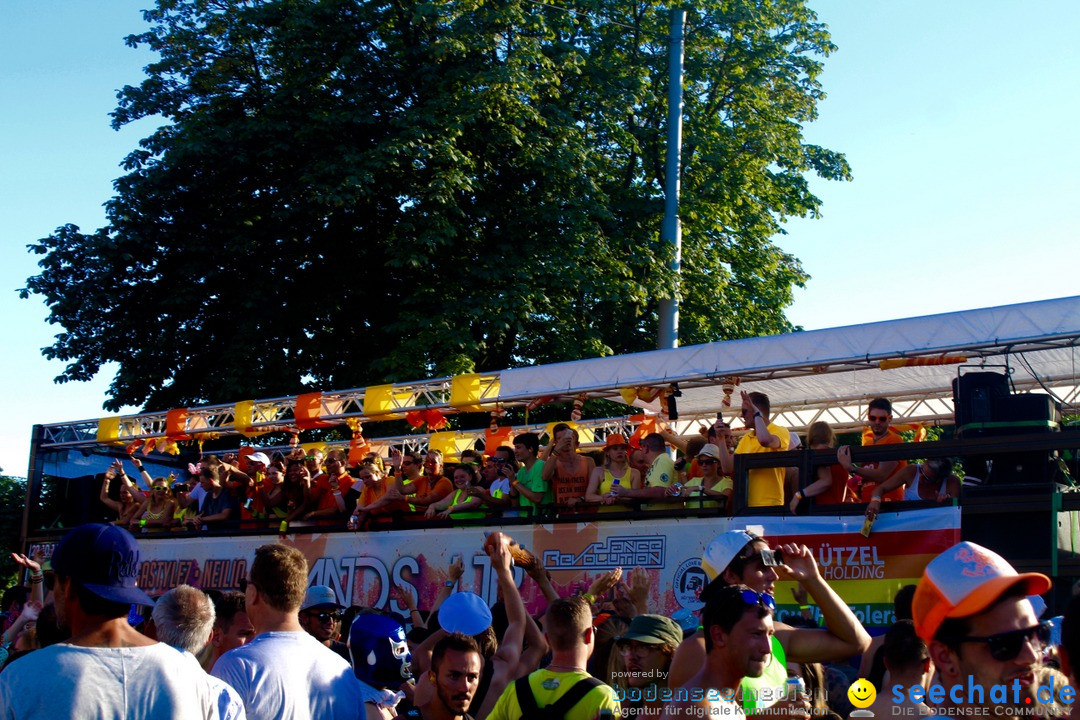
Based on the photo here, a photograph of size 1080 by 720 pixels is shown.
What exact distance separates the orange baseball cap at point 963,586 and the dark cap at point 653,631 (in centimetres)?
229

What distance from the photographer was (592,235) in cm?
2198

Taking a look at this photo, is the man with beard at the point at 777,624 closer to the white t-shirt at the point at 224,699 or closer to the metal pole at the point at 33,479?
the white t-shirt at the point at 224,699

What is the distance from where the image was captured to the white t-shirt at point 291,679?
167 inches

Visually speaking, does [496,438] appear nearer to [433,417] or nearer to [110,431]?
[433,417]

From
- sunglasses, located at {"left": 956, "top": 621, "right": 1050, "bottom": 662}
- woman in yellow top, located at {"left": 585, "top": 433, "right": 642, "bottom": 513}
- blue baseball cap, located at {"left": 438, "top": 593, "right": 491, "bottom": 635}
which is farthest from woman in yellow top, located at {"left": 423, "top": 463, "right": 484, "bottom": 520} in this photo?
sunglasses, located at {"left": 956, "top": 621, "right": 1050, "bottom": 662}

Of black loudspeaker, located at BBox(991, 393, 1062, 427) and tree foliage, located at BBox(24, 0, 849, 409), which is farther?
tree foliage, located at BBox(24, 0, 849, 409)

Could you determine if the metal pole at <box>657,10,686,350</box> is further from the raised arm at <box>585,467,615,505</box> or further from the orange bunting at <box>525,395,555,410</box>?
the raised arm at <box>585,467,615,505</box>

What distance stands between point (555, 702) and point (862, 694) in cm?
129

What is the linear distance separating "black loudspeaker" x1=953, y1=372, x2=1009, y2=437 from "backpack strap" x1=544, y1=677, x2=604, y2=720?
5.42 meters

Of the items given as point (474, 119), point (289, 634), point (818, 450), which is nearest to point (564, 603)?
point (289, 634)

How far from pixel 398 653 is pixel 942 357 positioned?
6.90 m

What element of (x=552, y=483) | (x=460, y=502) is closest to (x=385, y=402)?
(x=460, y=502)

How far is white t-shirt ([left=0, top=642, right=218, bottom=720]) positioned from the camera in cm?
328

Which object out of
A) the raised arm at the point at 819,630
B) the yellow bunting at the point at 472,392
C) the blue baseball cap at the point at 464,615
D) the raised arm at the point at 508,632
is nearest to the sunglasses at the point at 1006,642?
the raised arm at the point at 819,630
